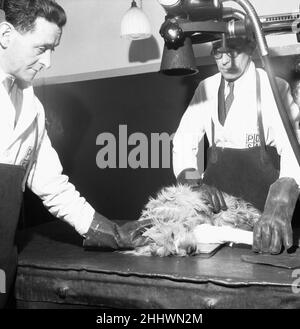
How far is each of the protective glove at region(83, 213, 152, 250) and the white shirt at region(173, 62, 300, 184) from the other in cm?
83

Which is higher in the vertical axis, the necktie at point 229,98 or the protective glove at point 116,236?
the necktie at point 229,98

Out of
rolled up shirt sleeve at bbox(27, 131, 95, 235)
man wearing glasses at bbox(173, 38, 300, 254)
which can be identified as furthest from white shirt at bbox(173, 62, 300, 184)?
rolled up shirt sleeve at bbox(27, 131, 95, 235)

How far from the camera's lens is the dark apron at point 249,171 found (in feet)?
7.70

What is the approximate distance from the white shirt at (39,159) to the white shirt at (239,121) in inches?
32.0

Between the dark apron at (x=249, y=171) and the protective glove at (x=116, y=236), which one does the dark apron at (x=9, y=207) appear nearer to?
the protective glove at (x=116, y=236)

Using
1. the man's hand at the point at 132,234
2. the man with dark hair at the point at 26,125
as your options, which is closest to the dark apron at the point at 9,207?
the man with dark hair at the point at 26,125

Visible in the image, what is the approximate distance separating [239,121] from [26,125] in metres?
1.21

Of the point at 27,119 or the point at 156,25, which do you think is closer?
the point at 27,119

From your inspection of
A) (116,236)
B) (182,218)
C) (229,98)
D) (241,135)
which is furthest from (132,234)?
(229,98)

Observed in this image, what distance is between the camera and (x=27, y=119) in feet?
5.71

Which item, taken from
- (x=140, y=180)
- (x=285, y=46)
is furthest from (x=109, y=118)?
(x=285, y=46)

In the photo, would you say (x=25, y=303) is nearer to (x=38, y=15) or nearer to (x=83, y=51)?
(x=38, y=15)

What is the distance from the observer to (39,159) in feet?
6.15
